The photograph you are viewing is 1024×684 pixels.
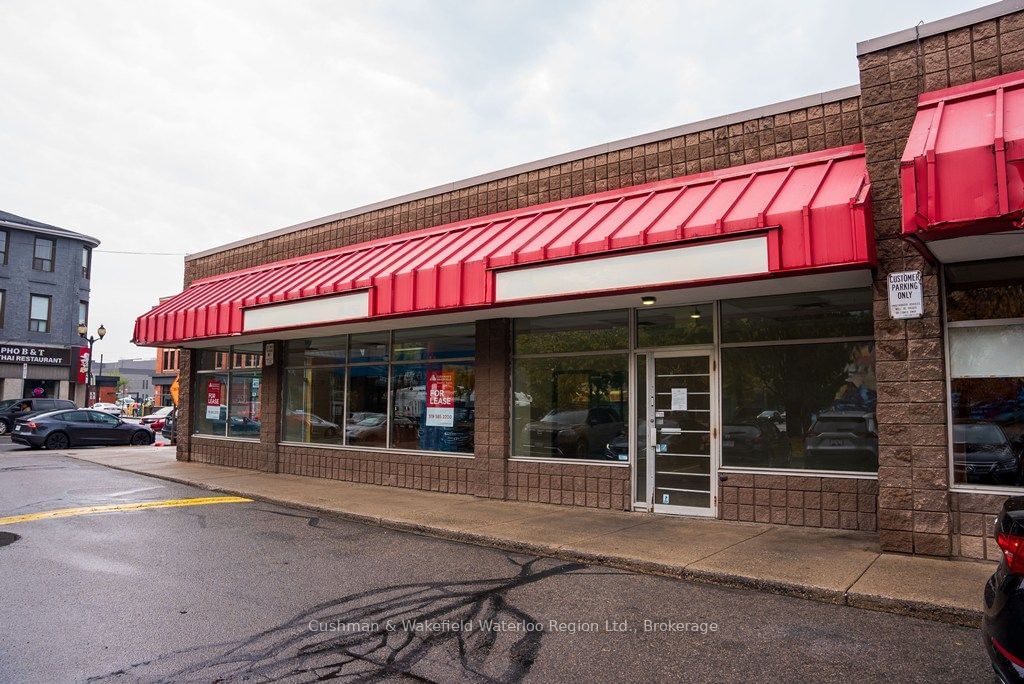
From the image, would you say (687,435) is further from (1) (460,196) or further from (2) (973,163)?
(1) (460,196)

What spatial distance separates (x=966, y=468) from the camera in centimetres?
701

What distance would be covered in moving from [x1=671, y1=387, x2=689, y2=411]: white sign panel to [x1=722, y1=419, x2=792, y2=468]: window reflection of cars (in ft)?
2.14

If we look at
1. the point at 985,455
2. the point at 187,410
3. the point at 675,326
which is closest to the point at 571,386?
the point at 675,326

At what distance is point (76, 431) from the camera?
78.4 ft

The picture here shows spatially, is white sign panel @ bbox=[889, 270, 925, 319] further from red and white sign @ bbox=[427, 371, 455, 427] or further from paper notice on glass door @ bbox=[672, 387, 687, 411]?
red and white sign @ bbox=[427, 371, 455, 427]

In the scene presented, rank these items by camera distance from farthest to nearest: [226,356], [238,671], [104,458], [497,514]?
[104,458] → [226,356] → [497,514] → [238,671]

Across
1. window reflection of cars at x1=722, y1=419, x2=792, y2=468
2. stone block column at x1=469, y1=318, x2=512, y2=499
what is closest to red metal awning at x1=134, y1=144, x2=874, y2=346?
stone block column at x1=469, y1=318, x2=512, y2=499

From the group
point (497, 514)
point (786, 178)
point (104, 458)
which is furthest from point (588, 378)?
point (104, 458)

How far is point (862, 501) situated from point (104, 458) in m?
19.1

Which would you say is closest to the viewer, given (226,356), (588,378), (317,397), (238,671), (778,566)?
(238,671)

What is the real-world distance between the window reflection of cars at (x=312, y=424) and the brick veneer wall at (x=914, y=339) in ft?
33.1

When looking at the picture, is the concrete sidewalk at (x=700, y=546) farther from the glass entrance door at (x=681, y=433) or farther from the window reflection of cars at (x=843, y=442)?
the window reflection of cars at (x=843, y=442)

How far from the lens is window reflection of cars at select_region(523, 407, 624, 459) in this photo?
1003cm

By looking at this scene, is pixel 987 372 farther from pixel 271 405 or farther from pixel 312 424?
pixel 271 405
